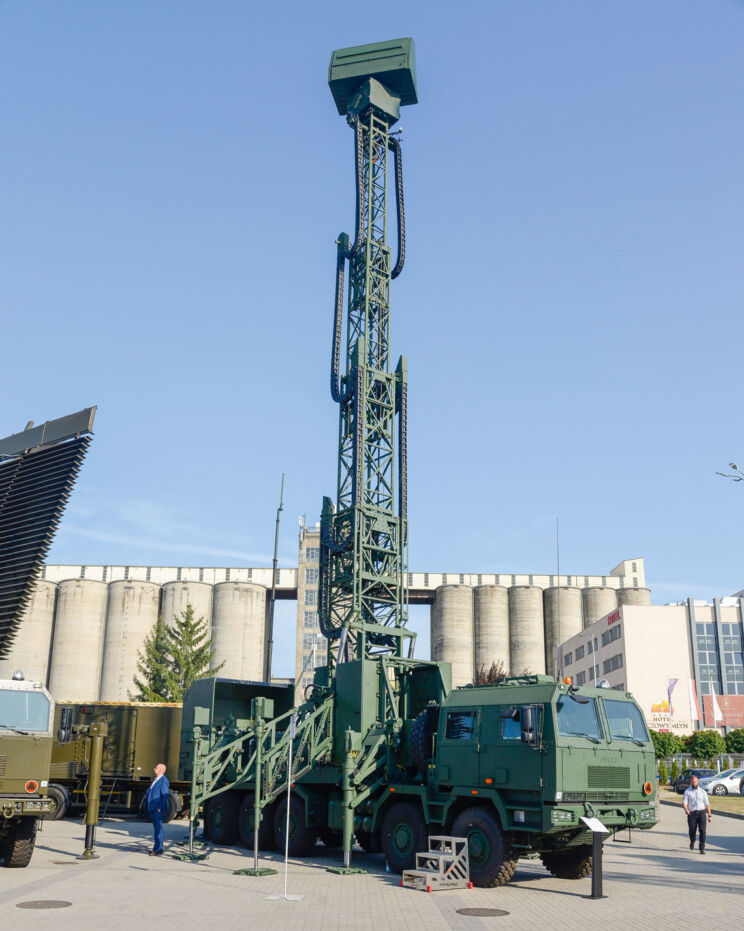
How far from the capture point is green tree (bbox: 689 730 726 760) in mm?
60781

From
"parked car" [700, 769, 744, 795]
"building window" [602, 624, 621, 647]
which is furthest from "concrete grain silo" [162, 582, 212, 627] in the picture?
"parked car" [700, 769, 744, 795]

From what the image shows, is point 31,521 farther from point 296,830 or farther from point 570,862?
point 570,862

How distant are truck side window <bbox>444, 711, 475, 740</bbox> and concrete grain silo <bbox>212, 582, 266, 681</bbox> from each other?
74981mm

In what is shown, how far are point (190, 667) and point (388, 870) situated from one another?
4508 centimetres

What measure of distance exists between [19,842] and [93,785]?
5.89 feet

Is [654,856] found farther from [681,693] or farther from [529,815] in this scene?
[681,693]

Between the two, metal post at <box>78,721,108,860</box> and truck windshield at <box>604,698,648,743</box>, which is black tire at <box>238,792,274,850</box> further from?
truck windshield at <box>604,698,648,743</box>

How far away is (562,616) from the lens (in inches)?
3770

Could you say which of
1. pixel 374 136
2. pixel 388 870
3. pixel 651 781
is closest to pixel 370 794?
pixel 388 870

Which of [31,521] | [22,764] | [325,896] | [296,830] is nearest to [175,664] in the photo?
[31,521]

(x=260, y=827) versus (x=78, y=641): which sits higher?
(x=78, y=641)

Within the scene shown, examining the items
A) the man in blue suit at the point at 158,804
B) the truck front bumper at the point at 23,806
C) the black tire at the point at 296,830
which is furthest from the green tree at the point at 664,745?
the truck front bumper at the point at 23,806

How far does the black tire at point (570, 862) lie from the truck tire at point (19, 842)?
861cm

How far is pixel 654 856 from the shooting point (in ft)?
62.1
